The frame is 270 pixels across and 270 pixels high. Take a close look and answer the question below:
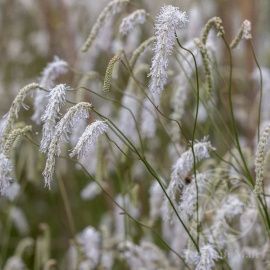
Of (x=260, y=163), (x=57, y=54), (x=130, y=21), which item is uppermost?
(x=57, y=54)

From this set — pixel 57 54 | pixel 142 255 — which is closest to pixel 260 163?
pixel 142 255

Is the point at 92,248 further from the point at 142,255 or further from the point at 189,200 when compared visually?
the point at 189,200

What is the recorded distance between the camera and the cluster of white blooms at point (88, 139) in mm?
1662

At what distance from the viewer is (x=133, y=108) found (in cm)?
288

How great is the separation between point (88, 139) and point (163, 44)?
0.29 m

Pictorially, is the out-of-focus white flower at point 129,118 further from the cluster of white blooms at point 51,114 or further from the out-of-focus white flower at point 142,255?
the cluster of white blooms at point 51,114

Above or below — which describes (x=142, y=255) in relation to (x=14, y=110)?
below

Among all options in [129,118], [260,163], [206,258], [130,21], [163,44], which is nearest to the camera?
[163,44]

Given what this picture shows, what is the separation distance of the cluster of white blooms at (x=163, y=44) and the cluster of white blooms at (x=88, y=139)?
17 centimetres

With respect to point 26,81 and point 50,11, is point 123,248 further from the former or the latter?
point 26,81

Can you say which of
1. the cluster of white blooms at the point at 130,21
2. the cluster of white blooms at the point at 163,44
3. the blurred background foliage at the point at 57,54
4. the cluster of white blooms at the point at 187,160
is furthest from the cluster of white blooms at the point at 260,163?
the blurred background foliage at the point at 57,54

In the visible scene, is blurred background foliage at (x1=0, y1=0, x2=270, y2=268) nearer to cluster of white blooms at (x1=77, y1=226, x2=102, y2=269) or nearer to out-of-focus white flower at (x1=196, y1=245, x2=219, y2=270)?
cluster of white blooms at (x1=77, y1=226, x2=102, y2=269)

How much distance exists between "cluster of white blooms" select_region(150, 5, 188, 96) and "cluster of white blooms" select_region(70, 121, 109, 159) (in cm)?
17

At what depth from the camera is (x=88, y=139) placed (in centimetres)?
168
